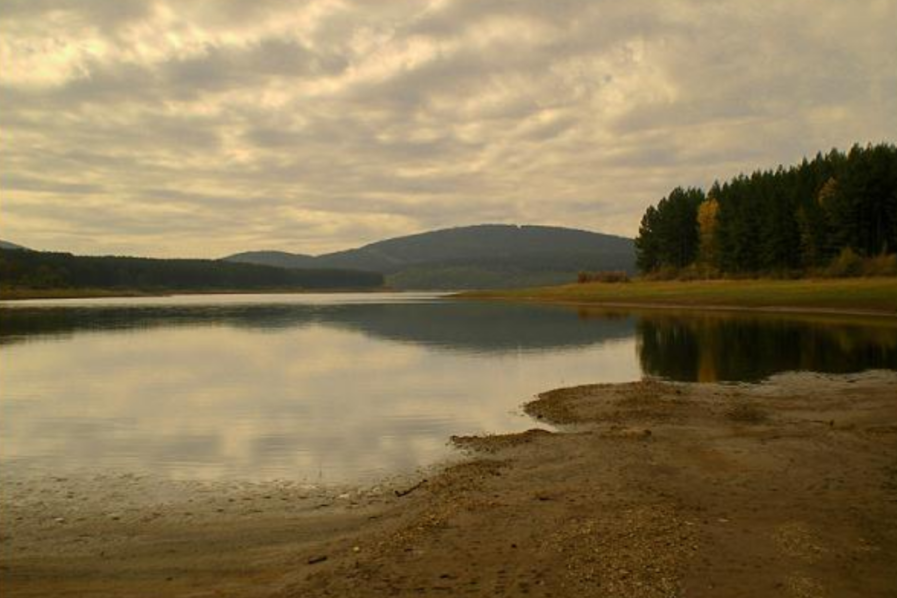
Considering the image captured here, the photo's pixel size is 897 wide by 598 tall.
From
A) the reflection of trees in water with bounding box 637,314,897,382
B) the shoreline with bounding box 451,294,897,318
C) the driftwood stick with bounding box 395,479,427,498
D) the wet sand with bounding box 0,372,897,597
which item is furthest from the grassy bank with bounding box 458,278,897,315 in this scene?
the driftwood stick with bounding box 395,479,427,498

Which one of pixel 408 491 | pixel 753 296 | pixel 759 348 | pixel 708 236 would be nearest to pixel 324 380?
pixel 408 491

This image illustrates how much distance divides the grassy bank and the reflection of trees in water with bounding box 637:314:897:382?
12.8m

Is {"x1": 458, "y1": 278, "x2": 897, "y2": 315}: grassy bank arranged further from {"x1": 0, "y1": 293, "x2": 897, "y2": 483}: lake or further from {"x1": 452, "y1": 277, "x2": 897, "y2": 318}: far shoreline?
{"x1": 0, "y1": 293, "x2": 897, "y2": 483}: lake

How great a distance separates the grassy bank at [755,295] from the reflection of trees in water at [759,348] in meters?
12.8

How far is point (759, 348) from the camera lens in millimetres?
48688

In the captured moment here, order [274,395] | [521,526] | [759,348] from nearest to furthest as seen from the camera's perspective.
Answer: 1. [521,526]
2. [274,395]
3. [759,348]

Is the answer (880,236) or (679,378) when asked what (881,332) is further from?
(880,236)

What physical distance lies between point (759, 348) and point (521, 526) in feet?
134

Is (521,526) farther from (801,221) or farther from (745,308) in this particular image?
(801,221)

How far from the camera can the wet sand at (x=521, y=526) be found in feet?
34.3

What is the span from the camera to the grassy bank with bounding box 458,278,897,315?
81.1 meters

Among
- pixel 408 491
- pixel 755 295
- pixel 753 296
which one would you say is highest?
pixel 755 295

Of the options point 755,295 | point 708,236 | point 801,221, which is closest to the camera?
point 755,295

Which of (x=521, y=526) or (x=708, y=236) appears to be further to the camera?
(x=708, y=236)
